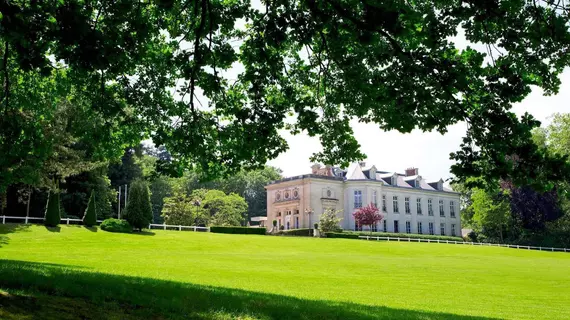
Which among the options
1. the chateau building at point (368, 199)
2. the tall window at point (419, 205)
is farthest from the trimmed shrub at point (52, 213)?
the tall window at point (419, 205)

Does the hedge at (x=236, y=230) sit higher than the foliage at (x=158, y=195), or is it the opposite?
the foliage at (x=158, y=195)

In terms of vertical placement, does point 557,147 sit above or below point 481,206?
above

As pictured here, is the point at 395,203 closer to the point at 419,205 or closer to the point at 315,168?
the point at 419,205

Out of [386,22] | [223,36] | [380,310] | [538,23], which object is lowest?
[380,310]

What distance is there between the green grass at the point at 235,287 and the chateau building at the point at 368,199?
33.8 m

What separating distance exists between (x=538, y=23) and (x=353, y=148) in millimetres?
5654

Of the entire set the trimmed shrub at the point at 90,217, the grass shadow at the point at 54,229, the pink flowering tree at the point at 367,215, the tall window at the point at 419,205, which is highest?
the tall window at the point at 419,205

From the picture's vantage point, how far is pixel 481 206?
6041 cm

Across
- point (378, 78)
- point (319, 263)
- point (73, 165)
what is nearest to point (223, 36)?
point (378, 78)

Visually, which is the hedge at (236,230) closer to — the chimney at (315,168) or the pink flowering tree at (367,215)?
the pink flowering tree at (367,215)

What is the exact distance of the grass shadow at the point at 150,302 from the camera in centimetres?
742

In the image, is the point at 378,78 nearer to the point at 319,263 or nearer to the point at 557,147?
the point at 319,263

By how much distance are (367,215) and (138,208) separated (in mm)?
32560

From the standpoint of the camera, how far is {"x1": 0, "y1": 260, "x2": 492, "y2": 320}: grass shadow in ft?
24.3
